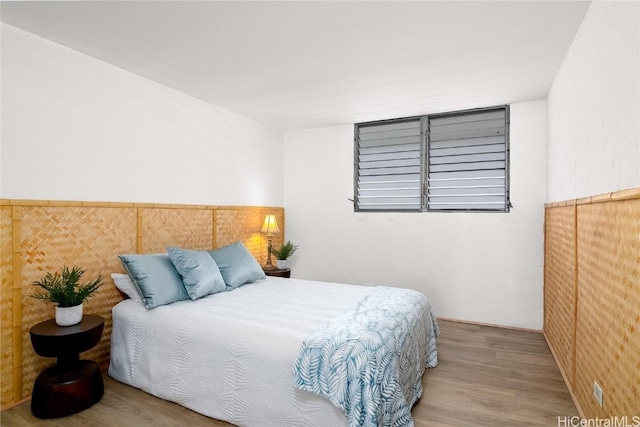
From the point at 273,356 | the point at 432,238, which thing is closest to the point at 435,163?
the point at 432,238

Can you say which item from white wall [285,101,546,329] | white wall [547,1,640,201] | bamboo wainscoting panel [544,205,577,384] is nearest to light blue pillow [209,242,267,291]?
white wall [285,101,546,329]

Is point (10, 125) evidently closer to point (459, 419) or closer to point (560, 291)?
point (459, 419)

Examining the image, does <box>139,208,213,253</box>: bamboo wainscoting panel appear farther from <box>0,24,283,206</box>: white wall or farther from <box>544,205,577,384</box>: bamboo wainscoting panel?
<box>544,205,577,384</box>: bamboo wainscoting panel

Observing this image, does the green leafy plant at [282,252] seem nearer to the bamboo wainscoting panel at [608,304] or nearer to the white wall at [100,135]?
the white wall at [100,135]

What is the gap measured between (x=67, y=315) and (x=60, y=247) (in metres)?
0.55

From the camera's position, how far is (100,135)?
2787 millimetres

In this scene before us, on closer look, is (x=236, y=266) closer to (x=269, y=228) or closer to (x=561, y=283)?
(x=269, y=228)

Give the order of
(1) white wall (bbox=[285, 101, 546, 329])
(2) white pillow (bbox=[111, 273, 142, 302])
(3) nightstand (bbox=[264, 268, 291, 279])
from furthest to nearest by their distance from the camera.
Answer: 1. (3) nightstand (bbox=[264, 268, 291, 279])
2. (1) white wall (bbox=[285, 101, 546, 329])
3. (2) white pillow (bbox=[111, 273, 142, 302])

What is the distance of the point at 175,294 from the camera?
2.70m

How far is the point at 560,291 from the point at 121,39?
395cm

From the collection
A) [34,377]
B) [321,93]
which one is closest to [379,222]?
[321,93]

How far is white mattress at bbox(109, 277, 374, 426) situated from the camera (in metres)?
1.94

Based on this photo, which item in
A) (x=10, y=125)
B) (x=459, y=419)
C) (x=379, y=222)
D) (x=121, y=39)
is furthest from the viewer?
(x=379, y=222)

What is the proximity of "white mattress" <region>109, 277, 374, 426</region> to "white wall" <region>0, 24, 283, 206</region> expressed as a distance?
1.08 metres
